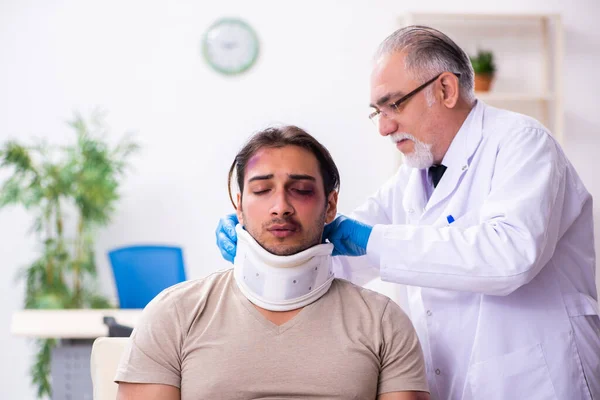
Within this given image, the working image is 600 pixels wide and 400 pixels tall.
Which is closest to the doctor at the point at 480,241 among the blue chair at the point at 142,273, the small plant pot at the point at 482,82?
the blue chair at the point at 142,273

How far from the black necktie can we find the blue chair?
1926mm

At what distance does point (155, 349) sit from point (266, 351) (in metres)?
0.22

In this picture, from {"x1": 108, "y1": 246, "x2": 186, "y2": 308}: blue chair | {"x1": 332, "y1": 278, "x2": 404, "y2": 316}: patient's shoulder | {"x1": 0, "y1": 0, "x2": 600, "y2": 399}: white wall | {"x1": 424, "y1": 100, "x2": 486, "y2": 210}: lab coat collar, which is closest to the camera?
{"x1": 332, "y1": 278, "x2": 404, "y2": 316}: patient's shoulder

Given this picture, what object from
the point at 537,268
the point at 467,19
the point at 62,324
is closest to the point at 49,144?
the point at 62,324

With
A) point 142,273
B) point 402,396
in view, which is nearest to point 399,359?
point 402,396

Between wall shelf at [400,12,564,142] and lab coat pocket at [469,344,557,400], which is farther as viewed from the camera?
wall shelf at [400,12,564,142]

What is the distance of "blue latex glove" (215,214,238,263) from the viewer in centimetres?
174

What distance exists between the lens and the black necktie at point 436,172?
1876 millimetres

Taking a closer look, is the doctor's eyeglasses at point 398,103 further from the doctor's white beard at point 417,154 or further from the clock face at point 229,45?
the clock face at point 229,45

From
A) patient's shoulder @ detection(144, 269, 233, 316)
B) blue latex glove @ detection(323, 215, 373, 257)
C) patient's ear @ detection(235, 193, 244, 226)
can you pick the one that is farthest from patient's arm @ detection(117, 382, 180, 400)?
blue latex glove @ detection(323, 215, 373, 257)

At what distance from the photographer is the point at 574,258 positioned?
5.64ft

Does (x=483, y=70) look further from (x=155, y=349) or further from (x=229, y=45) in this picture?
(x=155, y=349)

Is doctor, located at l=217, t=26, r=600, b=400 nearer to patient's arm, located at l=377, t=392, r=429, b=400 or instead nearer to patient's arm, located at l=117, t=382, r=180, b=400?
patient's arm, located at l=377, t=392, r=429, b=400

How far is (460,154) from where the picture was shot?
179 centimetres
